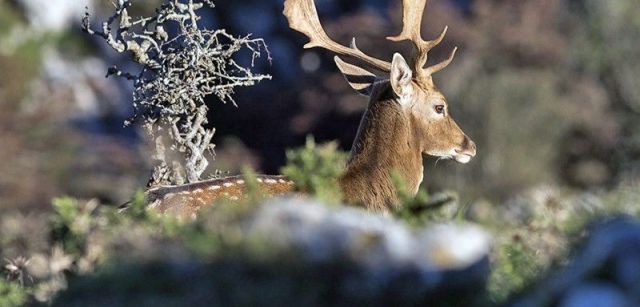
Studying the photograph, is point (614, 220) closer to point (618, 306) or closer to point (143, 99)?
point (618, 306)

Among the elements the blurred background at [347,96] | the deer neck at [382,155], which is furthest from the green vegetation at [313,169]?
the blurred background at [347,96]

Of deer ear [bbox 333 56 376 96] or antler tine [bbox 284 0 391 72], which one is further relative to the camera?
antler tine [bbox 284 0 391 72]

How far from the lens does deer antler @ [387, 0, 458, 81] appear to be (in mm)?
9742

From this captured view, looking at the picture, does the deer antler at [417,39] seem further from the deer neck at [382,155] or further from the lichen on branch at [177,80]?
the lichen on branch at [177,80]

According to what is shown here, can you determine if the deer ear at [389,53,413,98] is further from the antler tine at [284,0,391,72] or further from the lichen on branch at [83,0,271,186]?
the lichen on branch at [83,0,271,186]

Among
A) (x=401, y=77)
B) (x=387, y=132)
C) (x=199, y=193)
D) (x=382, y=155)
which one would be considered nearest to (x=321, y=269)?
(x=199, y=193)

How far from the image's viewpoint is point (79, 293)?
187 inches

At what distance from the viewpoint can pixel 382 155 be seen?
30.2 ft

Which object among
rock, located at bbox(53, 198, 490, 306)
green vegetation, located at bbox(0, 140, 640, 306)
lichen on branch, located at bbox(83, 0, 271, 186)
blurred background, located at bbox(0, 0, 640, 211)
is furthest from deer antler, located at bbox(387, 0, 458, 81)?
blurred background, located at bbox(0, 0, 640, 211)

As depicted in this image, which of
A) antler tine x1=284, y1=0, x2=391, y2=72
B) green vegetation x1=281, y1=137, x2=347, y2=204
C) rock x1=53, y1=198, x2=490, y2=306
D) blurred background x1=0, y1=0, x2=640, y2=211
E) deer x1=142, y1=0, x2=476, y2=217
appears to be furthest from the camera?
blurred background x1=0, y1=0, x2=640, y2=211

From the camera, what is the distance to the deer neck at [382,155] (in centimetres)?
891

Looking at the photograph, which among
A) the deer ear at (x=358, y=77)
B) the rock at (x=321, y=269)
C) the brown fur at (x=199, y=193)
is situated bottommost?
the rock at (x=321, y=269)

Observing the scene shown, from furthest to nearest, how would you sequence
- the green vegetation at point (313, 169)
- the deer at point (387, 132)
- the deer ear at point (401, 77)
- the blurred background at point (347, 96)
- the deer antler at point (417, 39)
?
A: the blurred background at point (347, 96) < the deer antler at point (417, 39) < the deer ear at point (401, 77) < the deer at point (387, 132) < the green vegetation at point (313, 169)

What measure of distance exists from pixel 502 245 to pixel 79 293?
1994mm
